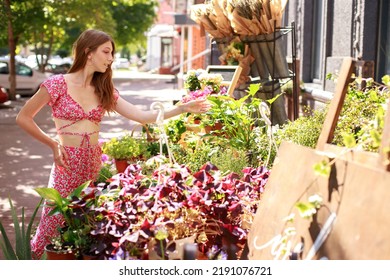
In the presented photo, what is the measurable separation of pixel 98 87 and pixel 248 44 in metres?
3.46

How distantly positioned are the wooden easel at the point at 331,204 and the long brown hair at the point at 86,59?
200 cm

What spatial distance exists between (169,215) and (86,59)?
5.87 feet

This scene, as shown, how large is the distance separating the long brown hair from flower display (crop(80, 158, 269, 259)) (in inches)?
50.9

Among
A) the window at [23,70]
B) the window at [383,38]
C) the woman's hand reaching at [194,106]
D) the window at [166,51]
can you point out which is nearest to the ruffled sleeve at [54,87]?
the woman's hand reaching at [194,106]

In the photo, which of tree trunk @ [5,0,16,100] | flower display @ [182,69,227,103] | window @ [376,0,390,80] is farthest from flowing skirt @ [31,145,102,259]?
tree trunk @ [5,0,16,100]

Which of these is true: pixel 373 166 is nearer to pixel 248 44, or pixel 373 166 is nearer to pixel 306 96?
pixel 248 44

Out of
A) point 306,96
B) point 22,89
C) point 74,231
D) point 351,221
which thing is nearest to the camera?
point 351,221

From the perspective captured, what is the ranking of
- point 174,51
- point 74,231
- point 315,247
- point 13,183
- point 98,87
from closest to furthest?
point 315,247 < point 74,231 < point 98,87 < point 13,183 < point 174,51

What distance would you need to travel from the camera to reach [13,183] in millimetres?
11148

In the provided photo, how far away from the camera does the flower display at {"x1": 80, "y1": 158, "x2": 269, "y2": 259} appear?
2.94 metres

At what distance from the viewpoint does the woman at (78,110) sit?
4564mm

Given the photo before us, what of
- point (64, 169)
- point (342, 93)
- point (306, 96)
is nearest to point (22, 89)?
point (306, 96)

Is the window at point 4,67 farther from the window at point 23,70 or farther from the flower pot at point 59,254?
the flower pot at point 59,254
